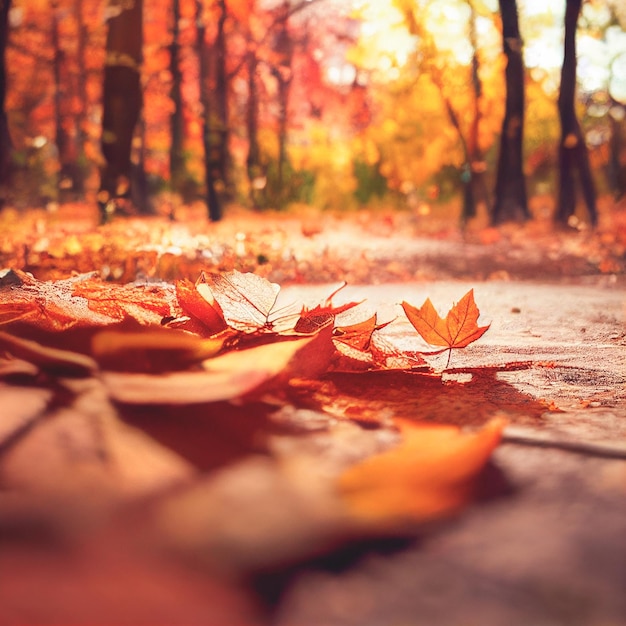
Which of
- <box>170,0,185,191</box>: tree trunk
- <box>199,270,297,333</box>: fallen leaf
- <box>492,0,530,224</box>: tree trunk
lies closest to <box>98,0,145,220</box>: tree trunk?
<box>170,0,185,191</box>: tree trunk

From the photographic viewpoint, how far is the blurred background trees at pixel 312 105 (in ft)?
32.3

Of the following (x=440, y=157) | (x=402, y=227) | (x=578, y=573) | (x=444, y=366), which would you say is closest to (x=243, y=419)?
(x=578, y=573)

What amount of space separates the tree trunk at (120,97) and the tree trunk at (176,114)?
3.12 meters

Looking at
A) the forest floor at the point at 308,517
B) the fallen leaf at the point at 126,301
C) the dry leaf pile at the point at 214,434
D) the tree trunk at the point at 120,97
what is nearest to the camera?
the forest floor at the point at 308,517

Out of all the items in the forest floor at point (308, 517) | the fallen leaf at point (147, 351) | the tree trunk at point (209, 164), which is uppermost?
the tree trunk at point (209, 164)

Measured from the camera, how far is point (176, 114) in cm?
1675

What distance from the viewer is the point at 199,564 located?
0.78m

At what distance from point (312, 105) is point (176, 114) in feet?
30.4

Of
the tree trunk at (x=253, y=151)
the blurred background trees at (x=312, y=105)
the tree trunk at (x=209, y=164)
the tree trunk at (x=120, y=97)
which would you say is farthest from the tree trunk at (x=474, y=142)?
the tree trunk at (x=120, y=97)

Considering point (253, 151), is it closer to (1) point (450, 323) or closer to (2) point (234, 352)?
(1) point (450, 323)

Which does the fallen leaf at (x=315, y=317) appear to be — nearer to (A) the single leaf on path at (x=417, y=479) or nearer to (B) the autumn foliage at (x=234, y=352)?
(B) the autumn foliage at (x=234, y=352)

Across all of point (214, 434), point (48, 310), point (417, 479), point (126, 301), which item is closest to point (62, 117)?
point (126, 301)

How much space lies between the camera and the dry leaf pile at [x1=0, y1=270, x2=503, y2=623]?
2.83 feet

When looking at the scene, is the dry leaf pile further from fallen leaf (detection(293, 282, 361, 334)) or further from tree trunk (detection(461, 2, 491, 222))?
tree trunk (detection(461, 2, 491, 222))
